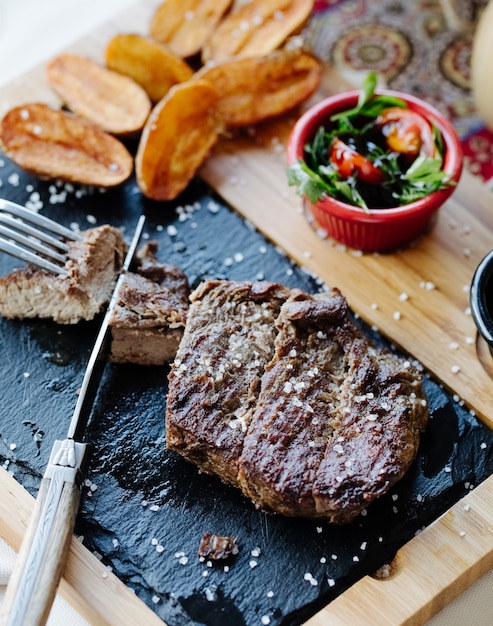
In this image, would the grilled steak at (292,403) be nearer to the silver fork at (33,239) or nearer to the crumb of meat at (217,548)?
the crumb of meat at (217,548)

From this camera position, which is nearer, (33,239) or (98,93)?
(33,239)

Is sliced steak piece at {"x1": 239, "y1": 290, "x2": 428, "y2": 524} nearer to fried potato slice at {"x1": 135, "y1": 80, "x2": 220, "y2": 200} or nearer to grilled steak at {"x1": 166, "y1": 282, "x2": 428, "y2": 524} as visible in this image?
grilled steak at {"x1": 166, "y1": 282, "x2": 428, "y2": 524}

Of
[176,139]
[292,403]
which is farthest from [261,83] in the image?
[292,403]

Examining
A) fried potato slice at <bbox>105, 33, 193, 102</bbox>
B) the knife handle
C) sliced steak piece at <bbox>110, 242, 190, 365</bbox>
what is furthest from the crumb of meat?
fried potato slice at <bbox>105, 33, 193, 102</bbox>

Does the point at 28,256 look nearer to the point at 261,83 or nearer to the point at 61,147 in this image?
the point at 61,147

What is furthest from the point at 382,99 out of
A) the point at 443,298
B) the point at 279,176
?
the point at 443,298
